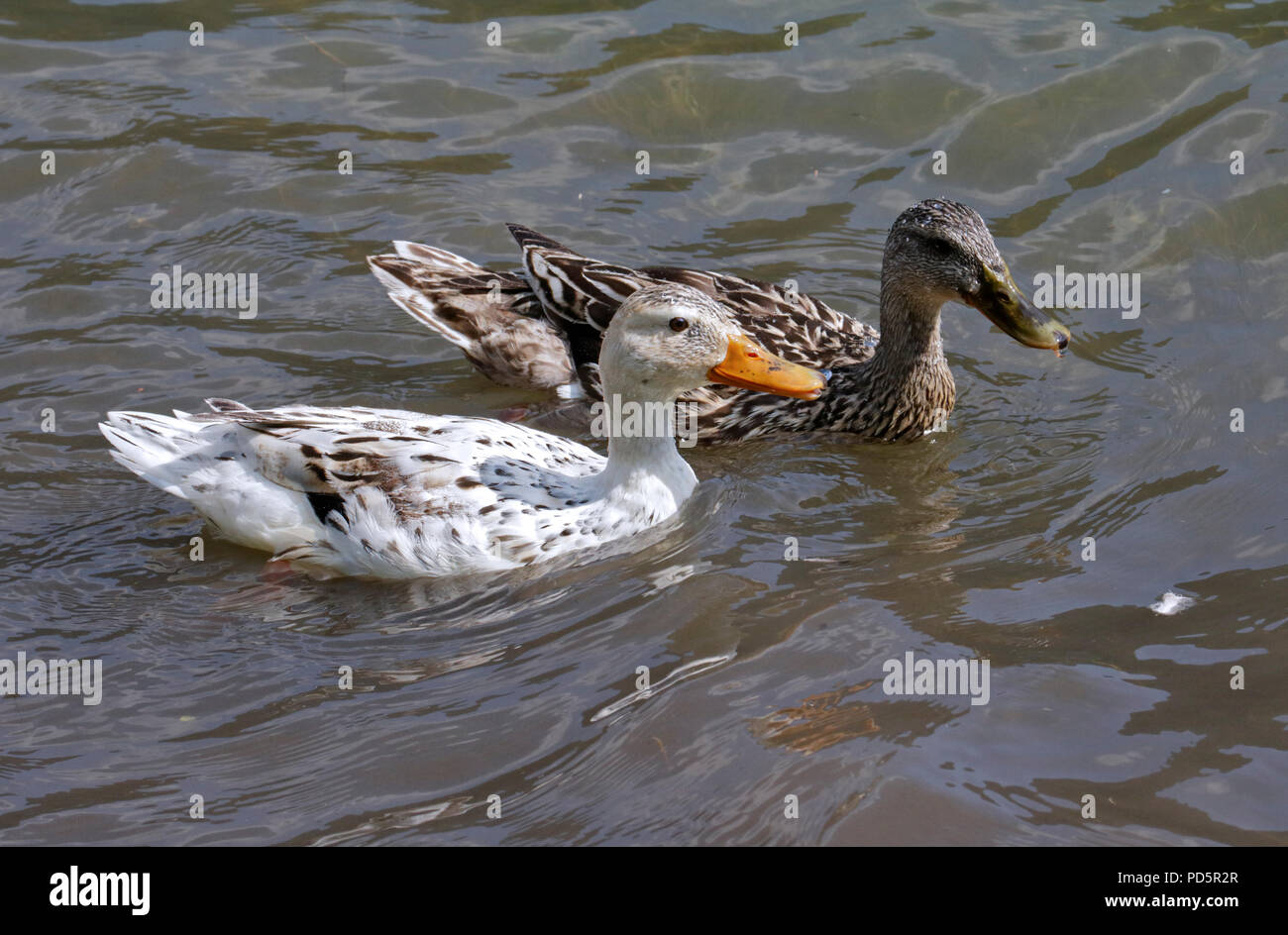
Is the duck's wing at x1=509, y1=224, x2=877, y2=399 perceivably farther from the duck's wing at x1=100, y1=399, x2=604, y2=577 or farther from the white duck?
the duck's wing at x1=100, y1=399, x2=604, y2=577

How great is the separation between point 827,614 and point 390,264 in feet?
13.3

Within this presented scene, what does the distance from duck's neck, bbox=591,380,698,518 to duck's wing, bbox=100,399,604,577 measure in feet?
0.86

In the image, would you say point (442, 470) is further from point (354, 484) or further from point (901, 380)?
point (901, 380)

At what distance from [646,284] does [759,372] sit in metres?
1.51

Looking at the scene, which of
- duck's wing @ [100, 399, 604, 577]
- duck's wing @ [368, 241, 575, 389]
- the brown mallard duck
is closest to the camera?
duck's wing @ [100, 399, 604, 577]

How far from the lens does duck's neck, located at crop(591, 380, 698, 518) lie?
23.4 feet

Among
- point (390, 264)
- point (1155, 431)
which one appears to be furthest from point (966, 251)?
point (390, 264)

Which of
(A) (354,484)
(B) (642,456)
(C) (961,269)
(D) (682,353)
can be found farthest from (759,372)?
(A) (354,484)

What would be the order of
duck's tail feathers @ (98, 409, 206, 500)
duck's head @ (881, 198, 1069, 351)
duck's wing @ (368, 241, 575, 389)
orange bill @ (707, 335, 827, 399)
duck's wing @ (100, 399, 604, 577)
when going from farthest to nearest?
duck's wing @ (368, 241, 575, 389)
duck's head @ (881, 198, 1069, 351)
orange bill @ (707, 335, 827, 399)
duck's tail feathers @ (98, 409, 206, 500)
duck's wing @ (100, 399, 604, 577)

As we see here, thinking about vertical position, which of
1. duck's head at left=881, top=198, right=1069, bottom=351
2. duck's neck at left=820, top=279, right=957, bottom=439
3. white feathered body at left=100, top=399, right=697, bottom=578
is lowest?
white feathered body at left=100, top=399, right=697, bottom=578

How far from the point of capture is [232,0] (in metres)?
12.2

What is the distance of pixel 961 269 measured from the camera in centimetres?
804

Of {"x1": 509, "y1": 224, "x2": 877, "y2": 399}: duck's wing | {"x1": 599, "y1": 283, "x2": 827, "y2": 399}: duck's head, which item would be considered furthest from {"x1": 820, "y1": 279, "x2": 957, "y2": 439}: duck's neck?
{"x1": 599, "y1": 283, "x2": 827, "y2": 399}: duck's head
